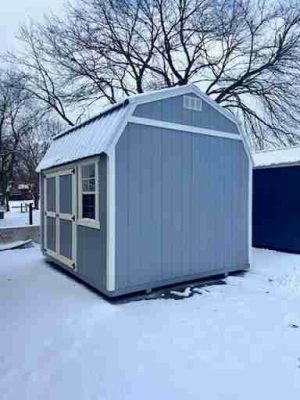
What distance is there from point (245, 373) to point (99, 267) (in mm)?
2620

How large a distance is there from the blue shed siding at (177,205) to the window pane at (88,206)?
24.1 inches

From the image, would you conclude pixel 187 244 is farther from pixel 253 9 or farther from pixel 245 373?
pixel 253 9

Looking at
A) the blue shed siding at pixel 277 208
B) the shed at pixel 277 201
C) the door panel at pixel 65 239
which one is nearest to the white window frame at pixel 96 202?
the door panel at pixel 65 239

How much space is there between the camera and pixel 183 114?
5.70m

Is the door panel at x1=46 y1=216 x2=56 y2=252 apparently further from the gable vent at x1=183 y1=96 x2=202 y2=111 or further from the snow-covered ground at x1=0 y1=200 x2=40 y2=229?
the snow-covered ground at x1=0 y1=200 x2=40 y2=229

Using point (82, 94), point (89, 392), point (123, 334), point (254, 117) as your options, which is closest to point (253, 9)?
point (254, 117)

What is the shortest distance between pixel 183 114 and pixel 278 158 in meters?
4.25

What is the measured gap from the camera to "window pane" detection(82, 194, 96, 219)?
17.8 ft

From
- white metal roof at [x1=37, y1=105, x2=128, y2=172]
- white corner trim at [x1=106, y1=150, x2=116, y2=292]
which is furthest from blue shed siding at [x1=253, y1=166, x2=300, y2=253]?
white corner trim at [x1=106, y1=150, x2=116, y2=292]

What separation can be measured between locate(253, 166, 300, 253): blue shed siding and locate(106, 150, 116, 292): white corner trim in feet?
17.4

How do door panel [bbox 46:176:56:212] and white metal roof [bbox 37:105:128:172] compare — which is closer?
white metal roof [bbox 37:105:128:172]

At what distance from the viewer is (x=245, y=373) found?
3.01m

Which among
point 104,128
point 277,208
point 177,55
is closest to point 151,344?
point 104,128

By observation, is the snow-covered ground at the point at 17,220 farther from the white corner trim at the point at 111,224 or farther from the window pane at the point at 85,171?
the white corner trim at the point at 111,224
